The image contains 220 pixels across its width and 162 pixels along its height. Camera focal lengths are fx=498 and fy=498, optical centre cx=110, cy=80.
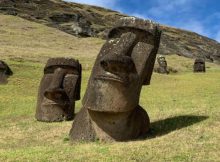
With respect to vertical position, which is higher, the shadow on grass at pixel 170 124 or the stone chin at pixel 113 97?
the stone chin at pixel 113 97

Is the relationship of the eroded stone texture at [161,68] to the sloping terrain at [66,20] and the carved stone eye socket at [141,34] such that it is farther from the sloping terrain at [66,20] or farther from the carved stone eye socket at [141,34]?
the carved stone eye socket at [141,34]

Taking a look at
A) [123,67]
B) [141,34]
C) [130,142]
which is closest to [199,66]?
[141,34]

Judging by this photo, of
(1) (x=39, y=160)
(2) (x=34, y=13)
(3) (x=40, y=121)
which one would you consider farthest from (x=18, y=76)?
(2) (x=34, y=13)

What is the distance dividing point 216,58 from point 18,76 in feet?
213

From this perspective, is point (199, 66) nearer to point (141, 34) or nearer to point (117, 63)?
point (141, 34)

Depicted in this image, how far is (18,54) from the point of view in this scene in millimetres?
45469

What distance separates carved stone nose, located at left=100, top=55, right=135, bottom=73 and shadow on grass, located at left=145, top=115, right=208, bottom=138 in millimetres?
2045

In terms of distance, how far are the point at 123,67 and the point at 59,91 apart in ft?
22.8

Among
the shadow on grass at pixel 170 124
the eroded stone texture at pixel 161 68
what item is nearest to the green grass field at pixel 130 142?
the shadow on grass at pixel 170 124

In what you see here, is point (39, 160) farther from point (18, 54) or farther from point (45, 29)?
point (45, 29)

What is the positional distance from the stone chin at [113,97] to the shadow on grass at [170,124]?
132 centimetres

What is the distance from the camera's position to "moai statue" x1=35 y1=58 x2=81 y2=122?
64.2ft

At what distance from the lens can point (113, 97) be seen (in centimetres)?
1292

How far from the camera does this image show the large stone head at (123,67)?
1293 cm
